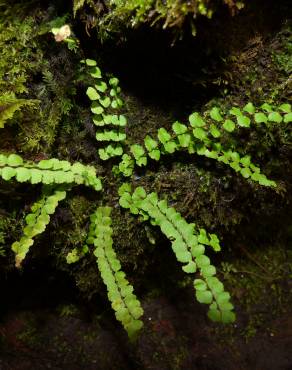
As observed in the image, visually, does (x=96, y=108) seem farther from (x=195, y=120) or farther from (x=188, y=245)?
(x=188, y=245)

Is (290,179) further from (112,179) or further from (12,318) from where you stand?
(12,318)

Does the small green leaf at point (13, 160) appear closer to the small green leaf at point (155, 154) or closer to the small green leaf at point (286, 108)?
the small green leaf at point (155, 154)

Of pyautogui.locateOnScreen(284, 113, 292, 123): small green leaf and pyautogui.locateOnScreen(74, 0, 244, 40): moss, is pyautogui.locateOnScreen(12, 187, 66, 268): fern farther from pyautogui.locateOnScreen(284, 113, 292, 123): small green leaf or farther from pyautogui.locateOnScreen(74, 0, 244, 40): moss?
pyautogui.locateOnScreen(284, 113, 292, 123): small green leaf

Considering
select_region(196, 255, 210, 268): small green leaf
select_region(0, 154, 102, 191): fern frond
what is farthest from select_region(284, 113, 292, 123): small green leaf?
select_region(0, 154, 102, 191): fern frond

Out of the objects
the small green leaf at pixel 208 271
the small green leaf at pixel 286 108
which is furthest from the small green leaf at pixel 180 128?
the small green leaf at pixel 208 271

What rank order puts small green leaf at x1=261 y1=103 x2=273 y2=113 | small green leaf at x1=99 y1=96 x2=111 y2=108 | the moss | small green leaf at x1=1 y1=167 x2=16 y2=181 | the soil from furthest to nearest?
the soil < small green leaf at x1=99 y1=96 x2=111 y2=108 < small green leaf at x1=261 y1=103 x2=273 y2=113 < small green leaf at x1=1 y1=167 x2=16 y2=181 < the moss

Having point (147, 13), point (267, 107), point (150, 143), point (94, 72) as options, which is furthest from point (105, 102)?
point (267, 107)

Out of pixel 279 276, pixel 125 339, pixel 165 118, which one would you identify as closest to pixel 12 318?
pixel 125 339
